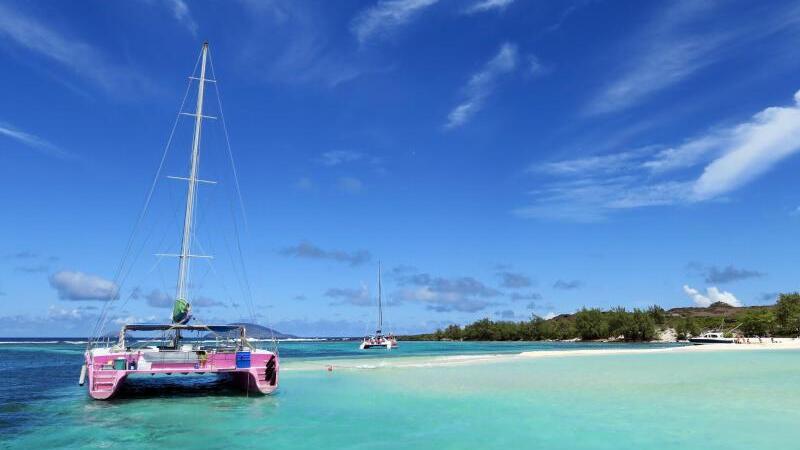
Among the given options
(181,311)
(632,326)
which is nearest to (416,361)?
(181,311)

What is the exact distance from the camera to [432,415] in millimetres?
17938

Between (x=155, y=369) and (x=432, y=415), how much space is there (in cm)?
1079

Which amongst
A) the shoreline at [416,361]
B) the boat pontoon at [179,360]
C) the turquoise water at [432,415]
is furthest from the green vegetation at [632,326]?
the boat pontoon at [179,360]

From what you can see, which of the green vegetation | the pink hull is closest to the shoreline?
the pink hull

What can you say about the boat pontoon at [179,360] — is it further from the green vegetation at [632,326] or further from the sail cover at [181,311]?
the green vegetation at [632,326]

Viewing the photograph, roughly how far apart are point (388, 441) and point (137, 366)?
39.2 feet

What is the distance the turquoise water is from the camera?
14.1 metres

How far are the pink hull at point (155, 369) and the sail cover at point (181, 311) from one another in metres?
2.49

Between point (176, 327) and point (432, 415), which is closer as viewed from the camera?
point (432, 415)

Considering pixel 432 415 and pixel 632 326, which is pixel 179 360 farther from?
pixel 632 326

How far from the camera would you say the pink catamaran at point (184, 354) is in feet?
70.2

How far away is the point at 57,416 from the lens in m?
19.3

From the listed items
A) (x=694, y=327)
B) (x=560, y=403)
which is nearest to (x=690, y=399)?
A: (x=560, y=403)

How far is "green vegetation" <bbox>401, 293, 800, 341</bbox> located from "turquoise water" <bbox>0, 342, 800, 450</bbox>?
93.7 metres
